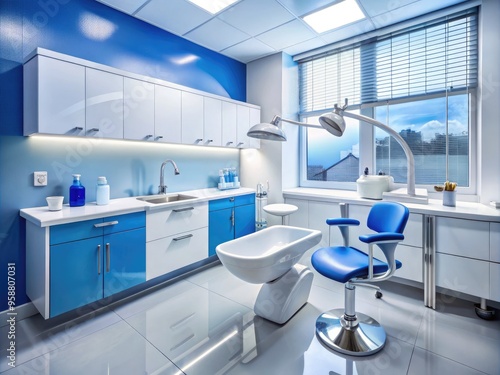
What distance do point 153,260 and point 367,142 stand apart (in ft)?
8.85

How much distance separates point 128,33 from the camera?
2605mm

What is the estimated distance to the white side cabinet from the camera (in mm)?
2348

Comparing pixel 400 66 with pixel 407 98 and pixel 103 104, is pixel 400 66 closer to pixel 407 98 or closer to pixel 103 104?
pixel 407 98

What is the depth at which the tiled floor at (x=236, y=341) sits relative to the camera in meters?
1.56

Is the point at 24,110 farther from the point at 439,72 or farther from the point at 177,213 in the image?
the point at 439,72

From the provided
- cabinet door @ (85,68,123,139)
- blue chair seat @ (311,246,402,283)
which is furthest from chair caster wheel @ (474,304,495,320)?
cabinet door @ (85,68,123,139)

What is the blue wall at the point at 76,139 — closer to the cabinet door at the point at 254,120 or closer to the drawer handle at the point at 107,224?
the drawer handle at the point at 107,224

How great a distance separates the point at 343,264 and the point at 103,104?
2223 millimetres

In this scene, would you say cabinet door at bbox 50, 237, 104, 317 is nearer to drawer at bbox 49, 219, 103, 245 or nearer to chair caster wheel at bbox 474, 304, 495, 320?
drawer at bbox 49, 219, 103, 245

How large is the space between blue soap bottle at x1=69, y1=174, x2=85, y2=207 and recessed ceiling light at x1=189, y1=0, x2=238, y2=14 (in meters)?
1.93

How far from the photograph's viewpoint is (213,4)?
2.52 meters

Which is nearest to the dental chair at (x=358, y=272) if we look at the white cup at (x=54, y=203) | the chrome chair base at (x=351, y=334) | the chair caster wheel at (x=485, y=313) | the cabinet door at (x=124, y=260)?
the chrome chair base at (x=351, y=334)

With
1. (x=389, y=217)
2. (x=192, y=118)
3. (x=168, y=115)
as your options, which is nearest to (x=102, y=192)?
(x=168, y=115)

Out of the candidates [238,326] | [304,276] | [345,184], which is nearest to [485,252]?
[304,276]
